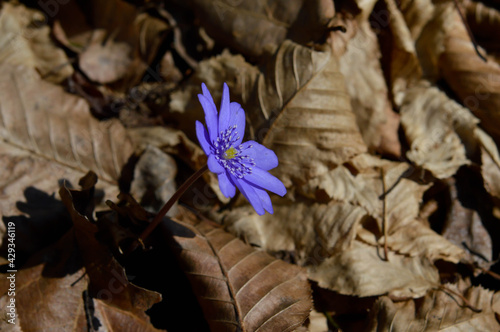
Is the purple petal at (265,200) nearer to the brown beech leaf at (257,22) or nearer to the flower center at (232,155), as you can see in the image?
the flower center at (232,155)

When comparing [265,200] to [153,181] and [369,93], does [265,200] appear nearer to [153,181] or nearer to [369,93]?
[153,181]

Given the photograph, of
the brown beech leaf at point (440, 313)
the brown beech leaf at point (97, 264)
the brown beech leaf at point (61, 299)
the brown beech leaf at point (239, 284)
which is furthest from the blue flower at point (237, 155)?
the brown beech leaf at point (440, 313)

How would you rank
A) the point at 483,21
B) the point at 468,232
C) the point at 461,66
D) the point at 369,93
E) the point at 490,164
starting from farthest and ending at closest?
the point at 483,21
the point at 461,66
the point at 369,93
the point at 490,164
the point at 468,232

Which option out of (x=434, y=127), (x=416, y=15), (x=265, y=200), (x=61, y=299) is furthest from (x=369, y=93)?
(x=61, y=299)

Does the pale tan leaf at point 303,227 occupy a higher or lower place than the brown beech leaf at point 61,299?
higher

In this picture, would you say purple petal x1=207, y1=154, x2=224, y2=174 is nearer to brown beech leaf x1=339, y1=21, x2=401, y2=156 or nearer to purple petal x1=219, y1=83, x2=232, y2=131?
purple petal x1=219, y1=83, x2=232, y2=131

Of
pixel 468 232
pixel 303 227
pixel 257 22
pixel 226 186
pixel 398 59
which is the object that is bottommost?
pixel 303 227

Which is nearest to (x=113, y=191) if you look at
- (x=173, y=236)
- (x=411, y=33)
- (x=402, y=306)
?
(x=173, y=236)
